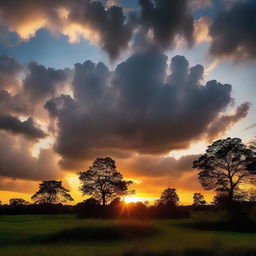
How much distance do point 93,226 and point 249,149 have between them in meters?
29.5

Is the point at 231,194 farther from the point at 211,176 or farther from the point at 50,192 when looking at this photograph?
the point at 50,192

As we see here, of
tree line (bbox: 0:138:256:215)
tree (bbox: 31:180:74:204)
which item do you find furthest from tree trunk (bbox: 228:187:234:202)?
tree (bbox: 31:180:74:204)

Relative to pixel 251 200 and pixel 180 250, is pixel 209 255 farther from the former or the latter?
pixel 251 200

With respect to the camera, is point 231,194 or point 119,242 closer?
point 119,242

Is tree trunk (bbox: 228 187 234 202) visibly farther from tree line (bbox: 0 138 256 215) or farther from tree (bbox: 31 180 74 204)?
tree (bbox: 31 180 74 204)

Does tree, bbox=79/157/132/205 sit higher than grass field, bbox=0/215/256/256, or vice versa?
tree, bbox=79/157/132/205

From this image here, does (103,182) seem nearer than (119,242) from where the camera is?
No

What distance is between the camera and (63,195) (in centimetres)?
9731

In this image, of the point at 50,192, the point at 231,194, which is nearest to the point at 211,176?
the point at 231,194

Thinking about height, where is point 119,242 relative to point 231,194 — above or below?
below

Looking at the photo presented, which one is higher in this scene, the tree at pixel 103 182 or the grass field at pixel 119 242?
the tree at pixel 103 182

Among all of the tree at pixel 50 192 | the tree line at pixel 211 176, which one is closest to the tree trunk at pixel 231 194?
the tree line at pixel 211 176

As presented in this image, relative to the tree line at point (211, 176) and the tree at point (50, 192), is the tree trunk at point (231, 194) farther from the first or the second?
the tree at point (50, 192)

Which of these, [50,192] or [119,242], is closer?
[119,242]
